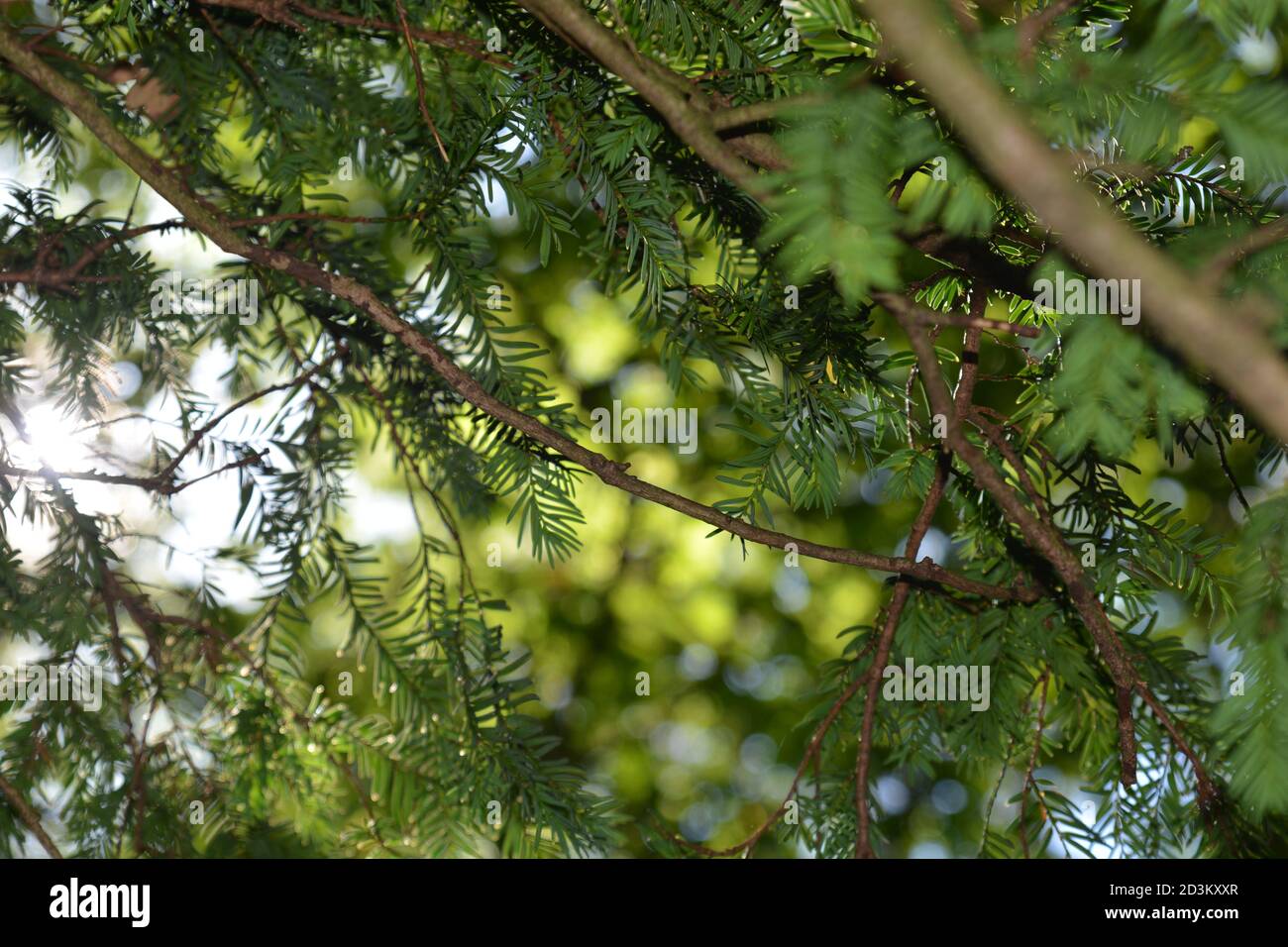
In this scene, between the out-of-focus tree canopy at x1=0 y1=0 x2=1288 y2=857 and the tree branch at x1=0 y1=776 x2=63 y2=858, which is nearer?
the out-of-focus tree canopy at x1=0 y1=0 x2=1288 y2=857

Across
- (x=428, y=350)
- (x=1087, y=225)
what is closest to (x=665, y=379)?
(x=428, y=350)

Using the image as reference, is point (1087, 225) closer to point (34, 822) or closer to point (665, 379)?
point (665, 379)

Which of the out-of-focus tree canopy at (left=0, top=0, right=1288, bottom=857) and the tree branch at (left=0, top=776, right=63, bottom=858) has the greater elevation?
the out-of-focus tree canopy at (left=0, top=0, right=1288, bottom=857)

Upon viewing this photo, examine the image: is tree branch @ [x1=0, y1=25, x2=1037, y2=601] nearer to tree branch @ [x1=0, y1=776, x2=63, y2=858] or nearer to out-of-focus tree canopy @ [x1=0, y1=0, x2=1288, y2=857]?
out-of-focus tree canopy @ [x1=0, y1=0, x2=1288, y2=857]

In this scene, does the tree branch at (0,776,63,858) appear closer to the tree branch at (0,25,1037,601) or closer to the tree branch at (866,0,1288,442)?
the tree branch at (0,25,1037,601)

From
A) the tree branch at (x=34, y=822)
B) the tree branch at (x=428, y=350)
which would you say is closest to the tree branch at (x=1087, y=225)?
the tree branch at (x=428, y=350)

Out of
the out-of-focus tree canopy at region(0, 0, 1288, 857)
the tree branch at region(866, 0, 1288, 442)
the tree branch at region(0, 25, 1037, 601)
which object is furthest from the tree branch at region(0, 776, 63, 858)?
the tree branch at region(866, 0, 1288, 442)

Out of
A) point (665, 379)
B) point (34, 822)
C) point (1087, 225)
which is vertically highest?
point (665, 379)

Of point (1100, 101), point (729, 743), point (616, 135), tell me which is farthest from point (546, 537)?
point (729, 743)

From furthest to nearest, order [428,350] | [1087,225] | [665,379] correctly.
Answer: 1. [665,379]
2. [428,350]
3. [1087,225]

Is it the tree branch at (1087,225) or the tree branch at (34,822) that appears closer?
the tree branch at (1087,225)

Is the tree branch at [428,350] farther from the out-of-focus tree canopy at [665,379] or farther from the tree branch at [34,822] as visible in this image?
the tree branch at [34,822]

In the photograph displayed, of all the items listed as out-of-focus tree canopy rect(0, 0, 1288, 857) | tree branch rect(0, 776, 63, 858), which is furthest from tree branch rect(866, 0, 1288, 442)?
tree branch rect(0, 776, 63, 858)

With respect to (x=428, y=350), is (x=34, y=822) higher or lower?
lower
